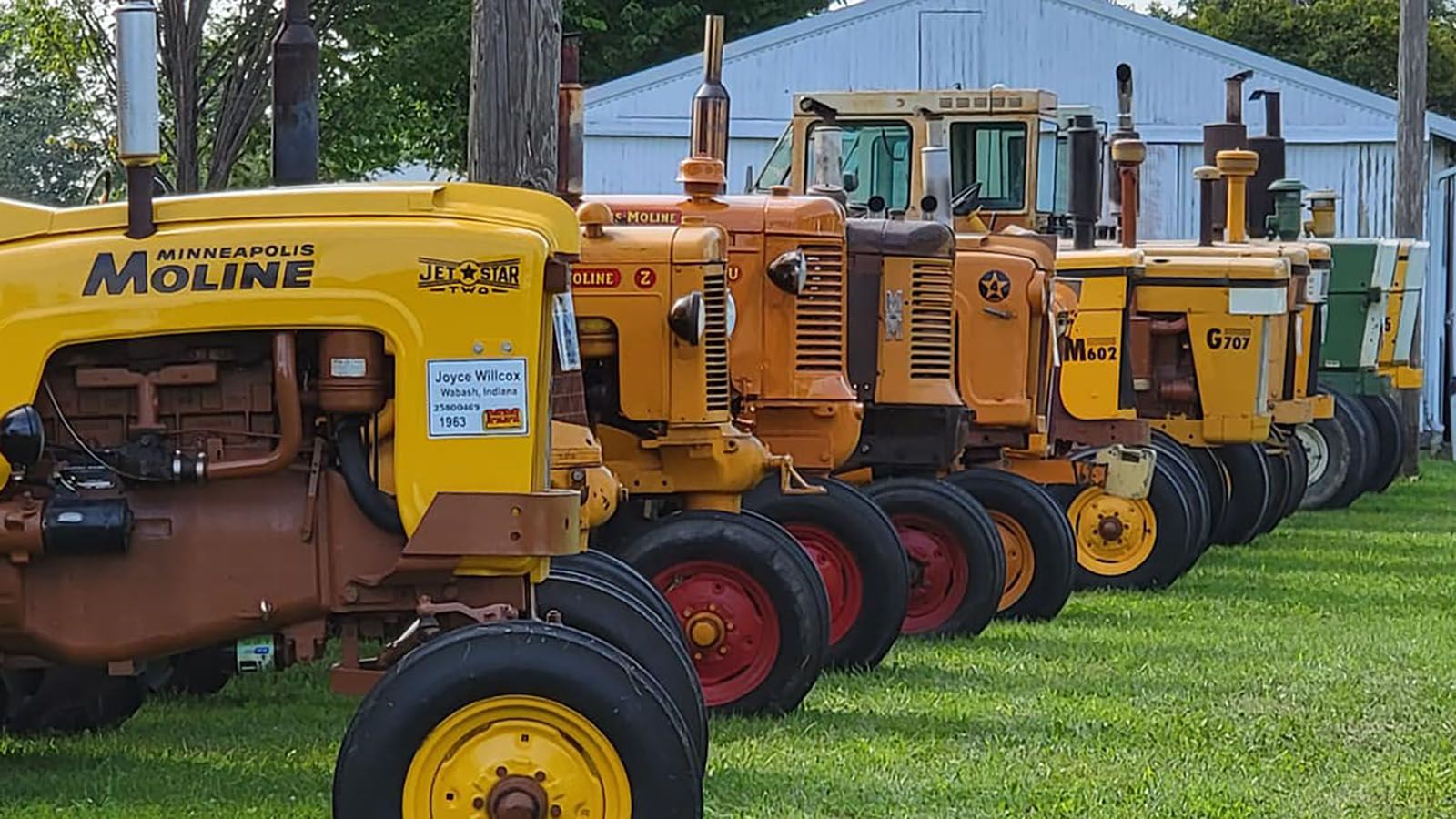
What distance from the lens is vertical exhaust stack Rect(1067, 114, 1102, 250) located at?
44.2 feet

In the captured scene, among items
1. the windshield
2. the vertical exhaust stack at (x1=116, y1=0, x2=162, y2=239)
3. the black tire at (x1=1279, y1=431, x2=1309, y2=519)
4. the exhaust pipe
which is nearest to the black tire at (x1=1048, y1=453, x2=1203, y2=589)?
the windshield

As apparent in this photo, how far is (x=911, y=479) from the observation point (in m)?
11.1

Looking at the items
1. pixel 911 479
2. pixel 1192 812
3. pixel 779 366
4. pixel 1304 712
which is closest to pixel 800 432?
pixel 779 366

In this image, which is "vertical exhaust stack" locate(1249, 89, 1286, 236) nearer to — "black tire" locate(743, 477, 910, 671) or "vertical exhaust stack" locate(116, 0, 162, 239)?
"black tire" locate(743, 477, 910, 671)

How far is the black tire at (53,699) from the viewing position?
791 cm

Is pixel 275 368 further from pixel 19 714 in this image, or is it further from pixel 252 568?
pixel 19 714

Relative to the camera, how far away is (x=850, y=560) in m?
9.70

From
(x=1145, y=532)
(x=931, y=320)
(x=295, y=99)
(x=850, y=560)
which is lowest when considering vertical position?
(x=1145, y=532)

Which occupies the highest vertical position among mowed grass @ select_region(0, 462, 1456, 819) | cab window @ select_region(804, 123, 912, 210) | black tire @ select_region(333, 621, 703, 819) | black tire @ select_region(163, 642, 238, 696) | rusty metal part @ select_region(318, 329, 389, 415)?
cab window @ select_region(804, 123, 912, 210)

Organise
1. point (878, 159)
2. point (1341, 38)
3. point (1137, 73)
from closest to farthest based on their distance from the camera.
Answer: point (878, 159)
point (1137, 73)
point (1341, 38)

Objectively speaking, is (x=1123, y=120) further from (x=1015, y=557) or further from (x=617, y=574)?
(x=617, y=574)

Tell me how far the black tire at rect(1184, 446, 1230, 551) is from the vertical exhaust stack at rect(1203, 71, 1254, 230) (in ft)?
7.01

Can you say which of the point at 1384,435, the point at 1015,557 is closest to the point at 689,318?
the point at 1015,557

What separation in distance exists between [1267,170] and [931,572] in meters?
9.10
